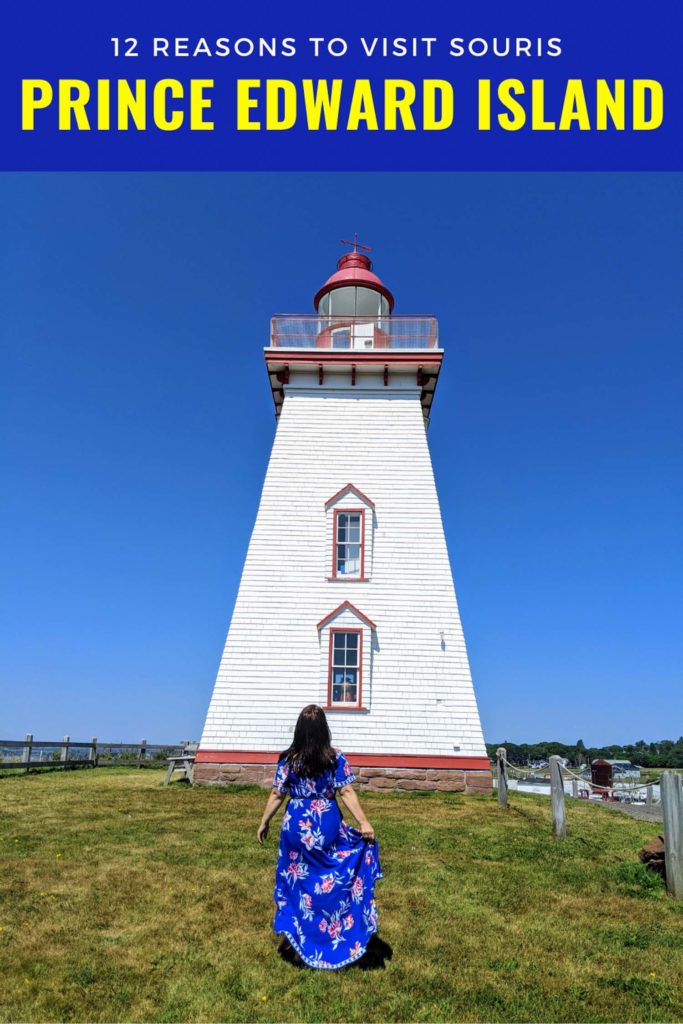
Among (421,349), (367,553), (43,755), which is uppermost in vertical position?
(421,349)

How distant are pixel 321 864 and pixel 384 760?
1139 centimetres

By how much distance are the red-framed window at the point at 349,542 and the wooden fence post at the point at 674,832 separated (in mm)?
10758

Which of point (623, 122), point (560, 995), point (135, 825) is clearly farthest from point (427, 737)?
point (623, 122)

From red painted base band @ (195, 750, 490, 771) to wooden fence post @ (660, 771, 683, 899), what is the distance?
890cm

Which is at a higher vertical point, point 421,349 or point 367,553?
point 421,349

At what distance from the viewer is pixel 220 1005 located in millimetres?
5355

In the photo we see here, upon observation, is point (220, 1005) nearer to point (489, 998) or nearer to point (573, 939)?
point (489, 998)

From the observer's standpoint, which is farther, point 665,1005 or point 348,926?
point 348,926

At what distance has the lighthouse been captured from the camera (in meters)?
17.2

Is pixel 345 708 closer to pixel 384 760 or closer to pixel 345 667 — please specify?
pixel 345 667

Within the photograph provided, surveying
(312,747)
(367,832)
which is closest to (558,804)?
(367,832)

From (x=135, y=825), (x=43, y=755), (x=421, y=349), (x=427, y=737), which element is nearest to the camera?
(x=135, y=825)

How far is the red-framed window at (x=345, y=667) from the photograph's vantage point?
691 inches

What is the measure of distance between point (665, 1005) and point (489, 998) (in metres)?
1.33
